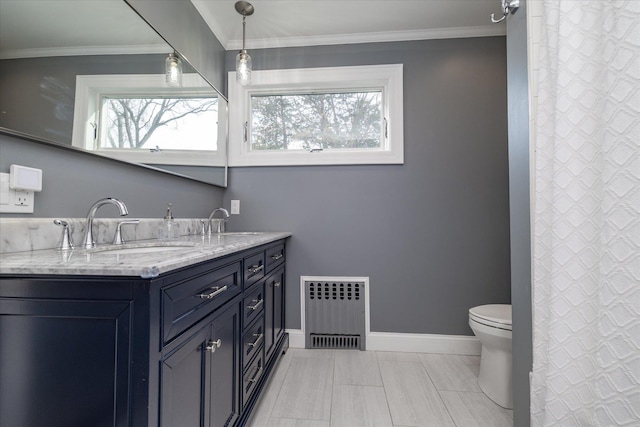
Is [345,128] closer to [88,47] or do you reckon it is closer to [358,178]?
[358,178]

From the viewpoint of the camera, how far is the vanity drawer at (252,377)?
120 centimetres

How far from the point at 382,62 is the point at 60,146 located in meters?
2.05

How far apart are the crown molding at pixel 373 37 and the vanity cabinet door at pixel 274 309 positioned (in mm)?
1770

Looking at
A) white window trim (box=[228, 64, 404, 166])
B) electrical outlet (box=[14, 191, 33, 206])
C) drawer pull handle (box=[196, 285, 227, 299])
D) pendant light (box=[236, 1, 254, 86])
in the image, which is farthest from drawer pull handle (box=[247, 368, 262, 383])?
pendant light (box=[236, 1, 254, 86])

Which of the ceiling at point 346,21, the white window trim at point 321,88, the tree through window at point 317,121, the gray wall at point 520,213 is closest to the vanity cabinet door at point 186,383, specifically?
the gray wall at point 520,213

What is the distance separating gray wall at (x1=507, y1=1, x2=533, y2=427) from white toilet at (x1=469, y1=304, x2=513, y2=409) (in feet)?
1.18

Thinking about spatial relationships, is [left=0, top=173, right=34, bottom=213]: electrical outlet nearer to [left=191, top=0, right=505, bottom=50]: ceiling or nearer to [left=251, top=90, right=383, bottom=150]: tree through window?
[left=251, top=90, right=383, bottom=150]: tree through window

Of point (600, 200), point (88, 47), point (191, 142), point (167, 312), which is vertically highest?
point (88, 47)

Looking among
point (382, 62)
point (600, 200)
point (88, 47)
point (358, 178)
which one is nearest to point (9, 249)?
point (88, 47)

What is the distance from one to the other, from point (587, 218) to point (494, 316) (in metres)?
0.91

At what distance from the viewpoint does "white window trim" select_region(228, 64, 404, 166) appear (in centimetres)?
211

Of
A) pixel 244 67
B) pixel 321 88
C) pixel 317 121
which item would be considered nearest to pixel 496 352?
pixel 317 121

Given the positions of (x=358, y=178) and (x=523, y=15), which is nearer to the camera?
(x=523, y=15)

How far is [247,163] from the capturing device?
221cm
